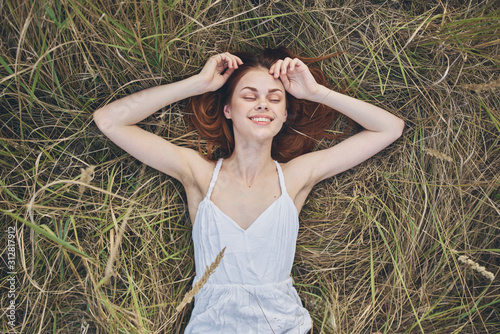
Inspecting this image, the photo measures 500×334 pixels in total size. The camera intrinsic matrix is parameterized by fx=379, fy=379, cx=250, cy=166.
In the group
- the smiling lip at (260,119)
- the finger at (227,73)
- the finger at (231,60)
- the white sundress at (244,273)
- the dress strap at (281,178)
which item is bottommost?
the white sundress at (244,273)

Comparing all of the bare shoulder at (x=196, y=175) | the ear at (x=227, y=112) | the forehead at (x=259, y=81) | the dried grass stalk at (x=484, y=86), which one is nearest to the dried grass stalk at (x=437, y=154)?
the dried grass stalk at (x=484, y=86)

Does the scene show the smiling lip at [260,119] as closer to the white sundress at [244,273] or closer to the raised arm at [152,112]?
the raised arm at [152,112]

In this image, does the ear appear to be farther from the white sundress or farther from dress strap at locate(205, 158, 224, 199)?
the white sundress

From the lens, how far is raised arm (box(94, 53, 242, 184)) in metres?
2.69

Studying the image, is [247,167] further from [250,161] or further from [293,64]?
[293,64]

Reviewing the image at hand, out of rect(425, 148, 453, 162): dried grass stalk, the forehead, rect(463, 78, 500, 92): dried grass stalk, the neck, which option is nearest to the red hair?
the forehead

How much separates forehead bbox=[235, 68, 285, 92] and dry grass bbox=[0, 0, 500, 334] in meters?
0.38

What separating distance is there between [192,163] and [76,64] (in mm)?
1102

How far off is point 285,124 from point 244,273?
50.2 inches

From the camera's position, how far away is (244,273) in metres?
2.71

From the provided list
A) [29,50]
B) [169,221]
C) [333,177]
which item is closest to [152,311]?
[169,221]

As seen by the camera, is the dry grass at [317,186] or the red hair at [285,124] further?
the red hair at [285,124]

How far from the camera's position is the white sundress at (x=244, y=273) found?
2.66m

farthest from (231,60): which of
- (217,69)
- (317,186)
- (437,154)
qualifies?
(437,154)
